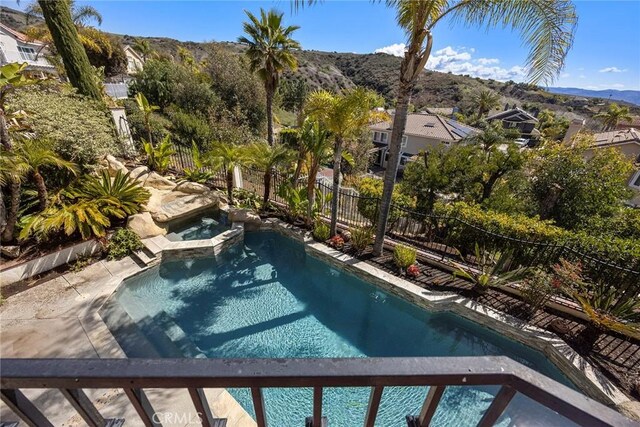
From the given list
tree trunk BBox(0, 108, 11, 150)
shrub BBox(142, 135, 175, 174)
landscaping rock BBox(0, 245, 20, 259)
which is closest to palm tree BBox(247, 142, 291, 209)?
shrub BBox(142, 135, 175, 174)

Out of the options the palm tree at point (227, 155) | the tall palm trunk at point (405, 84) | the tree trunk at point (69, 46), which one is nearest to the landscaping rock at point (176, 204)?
the palm tree at point (227, 155)

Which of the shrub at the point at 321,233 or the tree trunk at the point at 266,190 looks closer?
the shrub at the point at 321,233

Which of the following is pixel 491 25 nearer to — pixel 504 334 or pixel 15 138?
pixel 504 334

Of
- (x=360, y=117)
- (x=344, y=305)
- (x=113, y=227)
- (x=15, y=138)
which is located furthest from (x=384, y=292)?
(x=15, y=138)

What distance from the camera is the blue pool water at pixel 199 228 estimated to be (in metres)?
9.10

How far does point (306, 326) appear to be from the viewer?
20.2ft

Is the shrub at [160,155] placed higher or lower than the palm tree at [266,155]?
lower

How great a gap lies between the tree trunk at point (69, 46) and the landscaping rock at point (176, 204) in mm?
6385

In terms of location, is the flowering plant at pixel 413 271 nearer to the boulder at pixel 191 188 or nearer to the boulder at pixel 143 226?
the boulder at pixel 143 226

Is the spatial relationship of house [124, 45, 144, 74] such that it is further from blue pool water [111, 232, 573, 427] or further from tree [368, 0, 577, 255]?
tree [368, 0, 577, 255]

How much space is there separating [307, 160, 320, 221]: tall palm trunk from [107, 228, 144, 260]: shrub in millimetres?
5246

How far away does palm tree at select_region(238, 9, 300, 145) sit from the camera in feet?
39.3

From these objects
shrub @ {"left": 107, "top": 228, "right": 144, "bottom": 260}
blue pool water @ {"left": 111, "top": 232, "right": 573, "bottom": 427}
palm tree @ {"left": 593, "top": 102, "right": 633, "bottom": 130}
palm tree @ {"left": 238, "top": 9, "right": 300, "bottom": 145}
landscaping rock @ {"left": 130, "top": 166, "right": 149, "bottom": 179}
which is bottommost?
blue pool water @ {"left": 111, "top": 232, "right": 573, "bottom": 427}

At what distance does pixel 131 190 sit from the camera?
27.7 ft
